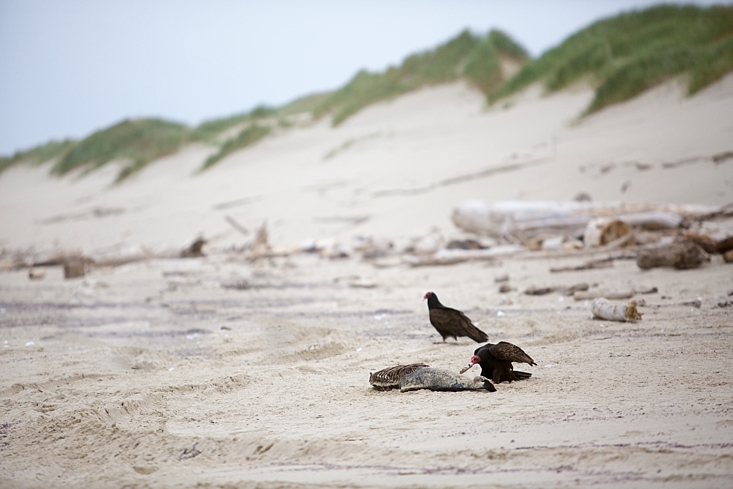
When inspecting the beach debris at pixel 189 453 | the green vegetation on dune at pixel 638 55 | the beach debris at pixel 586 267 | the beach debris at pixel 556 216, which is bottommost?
the beach debris at pixel 586 267

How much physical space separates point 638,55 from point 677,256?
9591 mm

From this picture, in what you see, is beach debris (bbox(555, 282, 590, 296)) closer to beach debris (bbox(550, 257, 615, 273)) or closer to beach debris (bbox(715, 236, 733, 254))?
beach debris (bbox(550, 257, 615, 273))

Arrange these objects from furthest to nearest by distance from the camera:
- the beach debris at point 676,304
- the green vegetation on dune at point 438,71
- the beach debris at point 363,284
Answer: the green vegetation on dune at point 438,71, the beach debris at point 363,284, the beach debris at point 676,304

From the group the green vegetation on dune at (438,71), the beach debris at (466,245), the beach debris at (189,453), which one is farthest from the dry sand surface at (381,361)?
the green vegetation on dune at (438,71)

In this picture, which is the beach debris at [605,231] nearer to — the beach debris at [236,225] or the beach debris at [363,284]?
the beach debris at [363,284]

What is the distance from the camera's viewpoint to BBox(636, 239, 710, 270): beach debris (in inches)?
216

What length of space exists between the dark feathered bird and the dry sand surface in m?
0.10

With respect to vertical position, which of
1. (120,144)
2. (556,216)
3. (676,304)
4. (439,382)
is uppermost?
(120,144)

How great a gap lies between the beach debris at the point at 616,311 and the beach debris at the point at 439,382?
5.08ft

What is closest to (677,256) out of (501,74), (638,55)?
(638,55)

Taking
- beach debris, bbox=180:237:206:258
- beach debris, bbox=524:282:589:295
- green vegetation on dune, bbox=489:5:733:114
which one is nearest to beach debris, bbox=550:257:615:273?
beach debris, bbox=524:282:589:295

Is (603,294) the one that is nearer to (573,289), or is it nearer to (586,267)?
(573,289)

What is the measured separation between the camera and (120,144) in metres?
26.1

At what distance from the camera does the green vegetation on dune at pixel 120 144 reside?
24484mm
